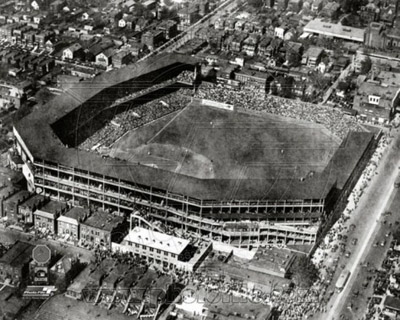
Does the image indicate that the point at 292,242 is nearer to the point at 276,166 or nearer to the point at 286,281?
the point at 286,281

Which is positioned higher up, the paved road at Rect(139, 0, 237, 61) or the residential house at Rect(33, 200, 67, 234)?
the residential house at Rect(33, 200, 67, 234)

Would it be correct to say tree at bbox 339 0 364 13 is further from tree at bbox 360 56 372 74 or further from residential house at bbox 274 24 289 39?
tree at bbox 360 56 372 74

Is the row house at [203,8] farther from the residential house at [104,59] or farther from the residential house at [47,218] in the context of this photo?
the residential house at [47,218]

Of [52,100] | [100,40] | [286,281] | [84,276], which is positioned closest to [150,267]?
[84,276]

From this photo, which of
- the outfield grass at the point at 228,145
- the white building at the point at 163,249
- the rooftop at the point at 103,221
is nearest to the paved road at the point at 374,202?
the outfield grass at the point at 228,145

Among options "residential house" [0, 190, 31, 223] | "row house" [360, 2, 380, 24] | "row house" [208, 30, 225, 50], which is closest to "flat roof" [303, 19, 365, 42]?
"row house" [360, 2, 380, 24]

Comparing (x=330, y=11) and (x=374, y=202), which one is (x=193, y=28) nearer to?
(x=330, y=11)
